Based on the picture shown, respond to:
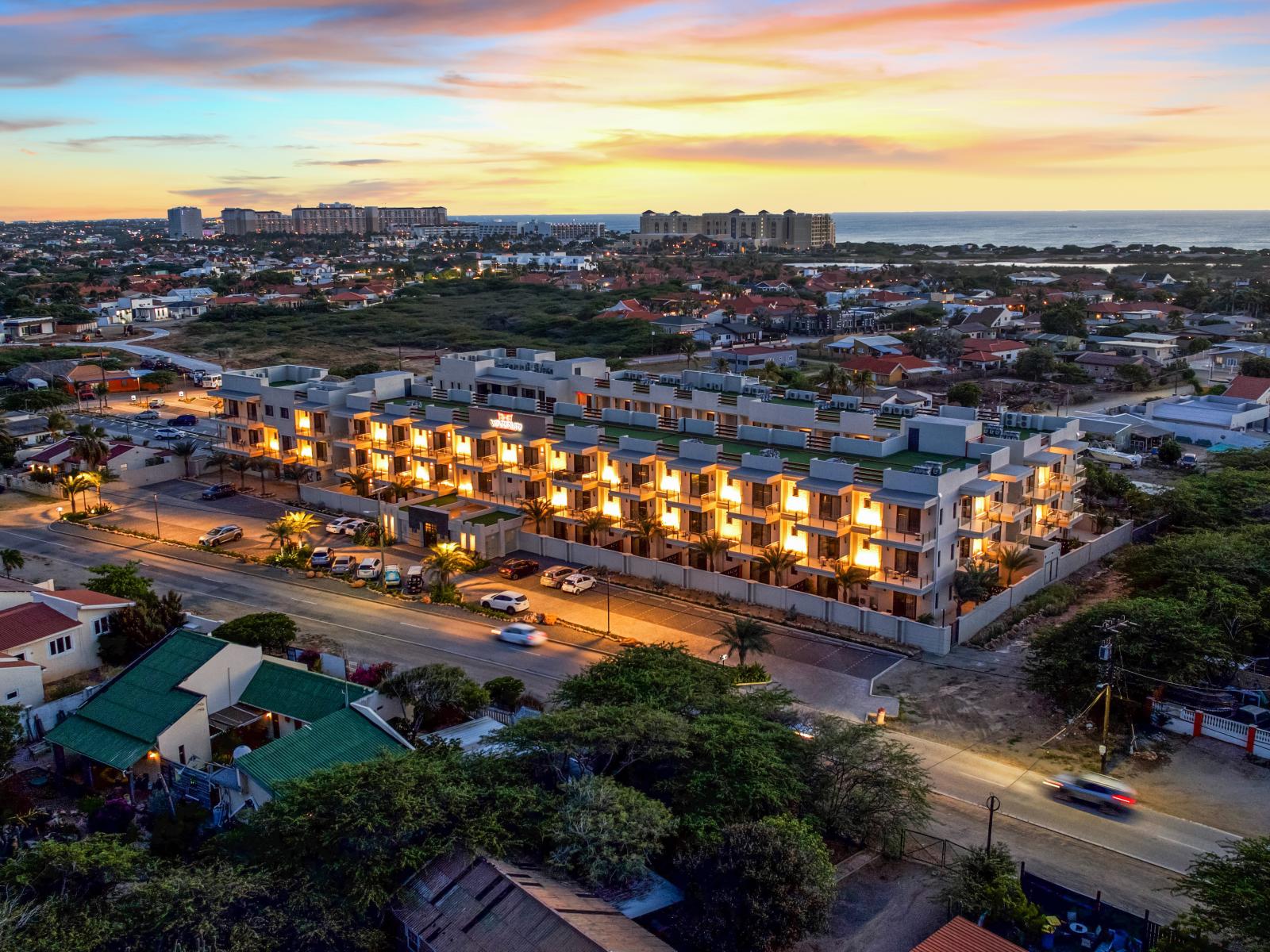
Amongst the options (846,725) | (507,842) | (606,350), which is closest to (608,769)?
(507,842)

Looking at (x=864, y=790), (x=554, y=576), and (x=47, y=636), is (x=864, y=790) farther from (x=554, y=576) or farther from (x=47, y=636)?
(x=47, y=636)

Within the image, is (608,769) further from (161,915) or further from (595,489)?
(595,489)

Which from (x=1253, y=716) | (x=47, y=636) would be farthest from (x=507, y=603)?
(x=1253, y=716)

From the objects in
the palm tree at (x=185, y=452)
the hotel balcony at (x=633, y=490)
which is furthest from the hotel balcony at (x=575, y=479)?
the palm tree at (x=185, y=452)

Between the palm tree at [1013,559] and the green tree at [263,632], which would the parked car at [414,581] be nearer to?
the green tree at [263,632]

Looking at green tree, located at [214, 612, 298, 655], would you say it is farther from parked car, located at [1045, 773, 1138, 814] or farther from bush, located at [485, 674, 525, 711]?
parked car, located at [1045, 773, 1138, 814]

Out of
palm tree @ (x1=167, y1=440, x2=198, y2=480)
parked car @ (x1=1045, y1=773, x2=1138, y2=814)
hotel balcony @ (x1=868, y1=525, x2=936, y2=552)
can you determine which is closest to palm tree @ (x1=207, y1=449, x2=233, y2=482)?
palm tree @ (x1=167, y1=440, x2=198, y2=480)
